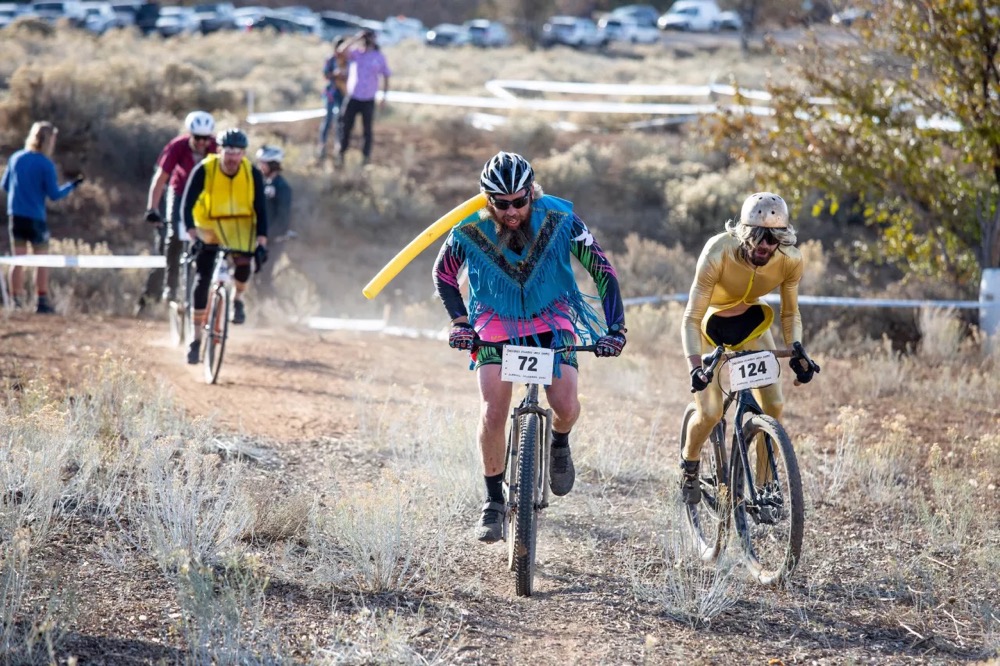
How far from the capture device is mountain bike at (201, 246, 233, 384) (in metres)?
9.24

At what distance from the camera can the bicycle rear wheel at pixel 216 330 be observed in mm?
9242

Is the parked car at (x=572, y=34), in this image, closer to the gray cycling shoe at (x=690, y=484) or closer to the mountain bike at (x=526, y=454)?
the gray cycling shoe at (x=690, y=484)

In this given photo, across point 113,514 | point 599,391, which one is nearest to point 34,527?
point 113,514

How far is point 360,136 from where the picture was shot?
23828mm

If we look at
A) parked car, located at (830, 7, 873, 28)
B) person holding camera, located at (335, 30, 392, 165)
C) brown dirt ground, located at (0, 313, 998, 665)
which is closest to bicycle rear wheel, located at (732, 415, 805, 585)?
brown dirt ground, located at (0, 313, 998, 665)

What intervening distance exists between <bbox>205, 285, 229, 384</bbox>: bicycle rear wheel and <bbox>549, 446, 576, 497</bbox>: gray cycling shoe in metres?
4.37

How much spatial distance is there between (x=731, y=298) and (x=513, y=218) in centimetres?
116

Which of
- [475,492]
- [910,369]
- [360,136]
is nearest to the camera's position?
[475,492]

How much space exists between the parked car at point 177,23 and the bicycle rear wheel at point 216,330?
3888cm

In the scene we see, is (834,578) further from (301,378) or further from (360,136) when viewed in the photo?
(360,136)

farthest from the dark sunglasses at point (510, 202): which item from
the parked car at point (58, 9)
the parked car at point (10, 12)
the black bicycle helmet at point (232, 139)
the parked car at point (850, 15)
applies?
the parked car at point (58, 9)

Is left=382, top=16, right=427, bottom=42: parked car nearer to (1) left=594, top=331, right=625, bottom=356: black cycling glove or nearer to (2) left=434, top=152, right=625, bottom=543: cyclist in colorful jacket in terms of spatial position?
(2) left=434, top=152, right=625, bottom=543: cyclist in colorful jacket

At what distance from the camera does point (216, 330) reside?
926 centimetres

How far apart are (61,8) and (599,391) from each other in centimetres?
4699
